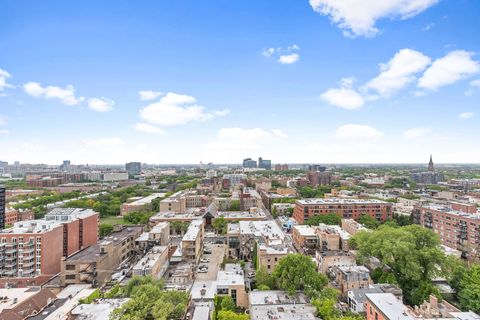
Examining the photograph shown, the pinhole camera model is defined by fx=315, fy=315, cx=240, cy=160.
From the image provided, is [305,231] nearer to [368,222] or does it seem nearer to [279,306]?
[368,222]

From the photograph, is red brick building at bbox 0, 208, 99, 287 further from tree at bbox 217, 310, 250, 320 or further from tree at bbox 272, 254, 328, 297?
tree at bbox 272, 254, 328, 297

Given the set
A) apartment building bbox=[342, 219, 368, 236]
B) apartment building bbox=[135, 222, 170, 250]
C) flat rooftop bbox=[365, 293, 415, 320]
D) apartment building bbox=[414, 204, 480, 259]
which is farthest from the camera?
apartment building bbox=[342, 219, 368, 236]

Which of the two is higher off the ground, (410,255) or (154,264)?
(410,255)

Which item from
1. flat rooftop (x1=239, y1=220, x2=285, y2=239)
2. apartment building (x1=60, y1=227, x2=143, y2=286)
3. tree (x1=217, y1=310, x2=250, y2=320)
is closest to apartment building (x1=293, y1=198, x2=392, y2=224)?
flat rooftop (x1=239, y1=220, x2=285, y2=239)

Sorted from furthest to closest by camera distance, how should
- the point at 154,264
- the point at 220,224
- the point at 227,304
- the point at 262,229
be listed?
1. the point at 220,224
2. the point at 262,229
3. the point at 154,264
4. the point at 227,304

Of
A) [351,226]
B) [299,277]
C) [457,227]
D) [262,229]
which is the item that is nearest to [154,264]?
[299,277]

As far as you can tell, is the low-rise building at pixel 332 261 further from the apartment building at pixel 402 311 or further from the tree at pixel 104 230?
the tree at pixel 104 230
